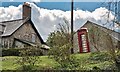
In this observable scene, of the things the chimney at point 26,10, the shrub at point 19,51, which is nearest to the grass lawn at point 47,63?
the shrub at point 19,51

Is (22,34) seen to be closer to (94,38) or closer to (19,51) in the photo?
(19,51)

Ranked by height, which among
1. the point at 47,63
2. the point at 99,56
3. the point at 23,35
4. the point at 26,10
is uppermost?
the point at 26,10

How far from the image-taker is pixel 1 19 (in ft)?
24.1

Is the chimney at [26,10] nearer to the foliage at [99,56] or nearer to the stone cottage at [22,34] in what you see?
the stone cottage at [22,34]

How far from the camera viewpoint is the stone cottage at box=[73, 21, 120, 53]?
6949mm

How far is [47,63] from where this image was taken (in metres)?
7.34

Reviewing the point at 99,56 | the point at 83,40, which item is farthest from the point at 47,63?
the point at 99,56

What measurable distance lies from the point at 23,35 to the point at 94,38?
82.7 inches

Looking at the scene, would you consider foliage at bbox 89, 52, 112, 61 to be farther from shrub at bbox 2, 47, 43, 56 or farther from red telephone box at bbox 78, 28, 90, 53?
shrub at bbox 2, 47, 43, 56

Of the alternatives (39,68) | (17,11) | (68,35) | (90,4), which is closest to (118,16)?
(90,4)

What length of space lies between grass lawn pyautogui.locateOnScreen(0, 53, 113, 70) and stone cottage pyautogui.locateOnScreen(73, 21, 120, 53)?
22 cm

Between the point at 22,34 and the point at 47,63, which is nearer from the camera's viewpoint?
the point at 47,63

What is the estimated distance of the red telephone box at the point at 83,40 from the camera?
7515 mm

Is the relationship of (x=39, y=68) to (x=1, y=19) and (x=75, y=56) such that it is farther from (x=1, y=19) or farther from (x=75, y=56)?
(x=1, y=19)
